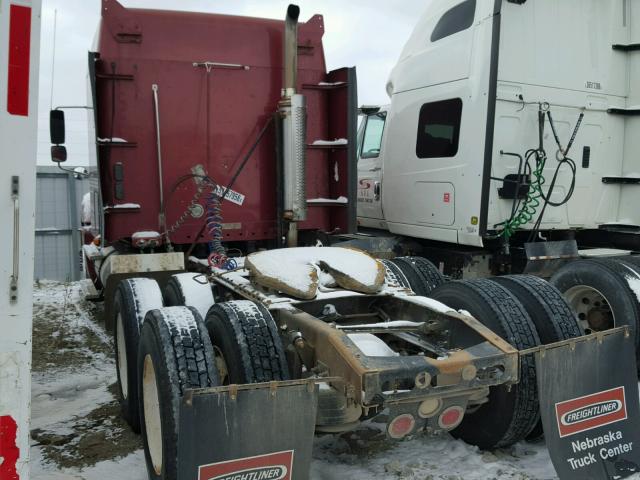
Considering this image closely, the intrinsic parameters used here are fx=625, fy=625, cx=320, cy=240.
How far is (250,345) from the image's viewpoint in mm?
3074

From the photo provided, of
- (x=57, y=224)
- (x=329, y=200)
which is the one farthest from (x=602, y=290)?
(x=57, y=224)

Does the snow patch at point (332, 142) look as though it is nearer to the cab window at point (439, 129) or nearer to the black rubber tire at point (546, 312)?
the cab window at point (439, 129)

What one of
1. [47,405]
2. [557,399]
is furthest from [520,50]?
[47,405]

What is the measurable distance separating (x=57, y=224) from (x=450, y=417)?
10684 millimetres

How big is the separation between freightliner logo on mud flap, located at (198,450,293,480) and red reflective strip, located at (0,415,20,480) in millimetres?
697

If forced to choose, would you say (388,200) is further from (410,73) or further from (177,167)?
(177,167)

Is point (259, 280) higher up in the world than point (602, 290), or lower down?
higher up

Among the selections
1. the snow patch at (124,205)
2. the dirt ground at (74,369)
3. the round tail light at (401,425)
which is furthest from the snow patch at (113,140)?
the round tail light at (401,425)

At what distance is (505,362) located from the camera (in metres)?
2.91

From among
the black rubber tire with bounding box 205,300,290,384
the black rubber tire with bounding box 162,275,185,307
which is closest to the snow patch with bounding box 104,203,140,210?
the black rubber tire with bounding box 162,275,185,307

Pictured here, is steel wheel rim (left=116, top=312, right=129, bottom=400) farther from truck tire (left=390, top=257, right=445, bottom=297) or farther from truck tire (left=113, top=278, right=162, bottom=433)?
truck tire (left=390, top=257, right=445, bottom=297)

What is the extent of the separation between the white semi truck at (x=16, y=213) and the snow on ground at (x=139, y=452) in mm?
1556

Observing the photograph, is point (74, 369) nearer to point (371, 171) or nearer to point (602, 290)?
point (371, 171)

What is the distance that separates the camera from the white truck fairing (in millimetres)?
5953
